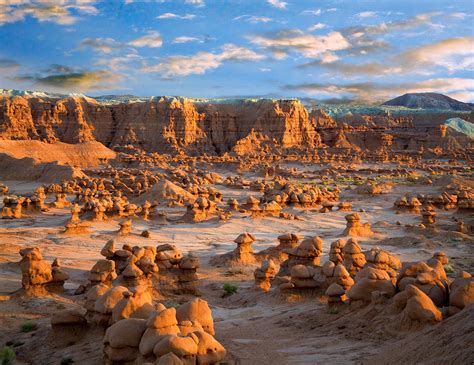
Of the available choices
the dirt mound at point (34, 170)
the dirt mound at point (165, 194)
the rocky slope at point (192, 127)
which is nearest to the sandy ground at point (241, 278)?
the dirt mound at point (165, 194)

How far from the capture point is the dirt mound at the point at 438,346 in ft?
18.3

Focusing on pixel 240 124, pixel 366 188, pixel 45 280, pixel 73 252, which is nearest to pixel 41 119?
pixel 240 124

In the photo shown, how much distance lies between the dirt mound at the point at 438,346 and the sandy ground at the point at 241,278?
42 centimetres

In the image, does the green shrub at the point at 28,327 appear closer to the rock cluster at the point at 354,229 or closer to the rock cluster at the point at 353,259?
the rock cluster at the point at 353,259

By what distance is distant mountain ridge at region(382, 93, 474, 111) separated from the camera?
179800 millimetres

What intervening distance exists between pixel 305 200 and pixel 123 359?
21987 mm

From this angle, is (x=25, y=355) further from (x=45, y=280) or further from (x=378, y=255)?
(x=378, y=255)

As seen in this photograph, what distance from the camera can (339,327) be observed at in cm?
841

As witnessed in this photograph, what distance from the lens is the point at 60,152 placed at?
5319 centimetres

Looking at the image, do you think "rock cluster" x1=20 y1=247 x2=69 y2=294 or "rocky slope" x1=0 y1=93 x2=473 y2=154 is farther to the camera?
"rocky slope" x1=0 y1=93 x2=473 y2=154

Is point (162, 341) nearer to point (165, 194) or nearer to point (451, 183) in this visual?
point (165, 194)

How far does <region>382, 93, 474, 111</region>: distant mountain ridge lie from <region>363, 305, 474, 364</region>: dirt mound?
602 ft

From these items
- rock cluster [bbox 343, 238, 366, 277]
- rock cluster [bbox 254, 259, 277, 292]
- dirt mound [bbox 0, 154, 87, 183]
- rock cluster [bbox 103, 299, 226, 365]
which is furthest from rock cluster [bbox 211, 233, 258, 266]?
dirt mound [bbox 0, 154, 87, 183]

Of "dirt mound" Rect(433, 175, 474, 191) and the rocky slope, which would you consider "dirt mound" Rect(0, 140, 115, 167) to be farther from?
"dirt mound" Rect(433, 175, 474, 191)
